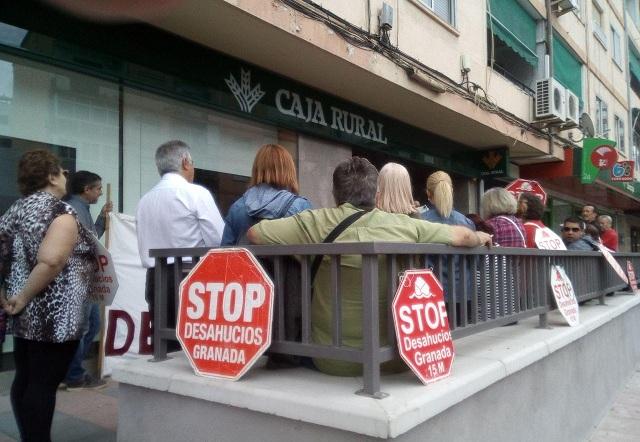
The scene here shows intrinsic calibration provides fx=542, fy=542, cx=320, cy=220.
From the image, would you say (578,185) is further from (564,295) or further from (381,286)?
(381,286)

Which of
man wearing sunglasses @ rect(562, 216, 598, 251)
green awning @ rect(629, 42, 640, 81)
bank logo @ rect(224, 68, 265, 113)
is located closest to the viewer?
man wearing sunglasses @ rect(562, 216, 598, 251)

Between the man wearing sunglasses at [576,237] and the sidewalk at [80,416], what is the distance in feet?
15.7

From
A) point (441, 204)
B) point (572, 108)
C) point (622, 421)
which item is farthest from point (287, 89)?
point (572, 108)

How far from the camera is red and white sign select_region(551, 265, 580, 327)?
13.3ft

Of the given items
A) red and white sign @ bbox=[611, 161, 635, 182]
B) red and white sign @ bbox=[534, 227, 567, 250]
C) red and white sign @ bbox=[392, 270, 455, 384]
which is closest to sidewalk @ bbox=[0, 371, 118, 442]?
red and white sign @ bbox=[392, 270, 455, 384]

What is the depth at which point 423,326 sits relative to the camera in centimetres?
238

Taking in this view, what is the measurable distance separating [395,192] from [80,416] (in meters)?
A: 2.63

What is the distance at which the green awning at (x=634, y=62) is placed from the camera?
23109mm

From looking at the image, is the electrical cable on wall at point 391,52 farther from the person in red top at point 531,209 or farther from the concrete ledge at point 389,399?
the concrete ledge at point 389,399

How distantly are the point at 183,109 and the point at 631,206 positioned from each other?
23.6 meters

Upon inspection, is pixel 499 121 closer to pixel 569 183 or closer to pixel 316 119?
pixel 316 119

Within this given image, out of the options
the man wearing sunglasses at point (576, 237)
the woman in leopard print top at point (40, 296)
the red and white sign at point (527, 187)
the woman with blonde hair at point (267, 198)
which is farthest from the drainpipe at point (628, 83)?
the woman in leopard print top at point (40, 296)

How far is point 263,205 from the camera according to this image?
304cm

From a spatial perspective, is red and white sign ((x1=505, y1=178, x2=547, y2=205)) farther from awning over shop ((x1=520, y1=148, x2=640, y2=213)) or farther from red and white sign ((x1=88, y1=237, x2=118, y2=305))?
red and white sign ((x1=88, y1=237, x2=118, y2=305))
